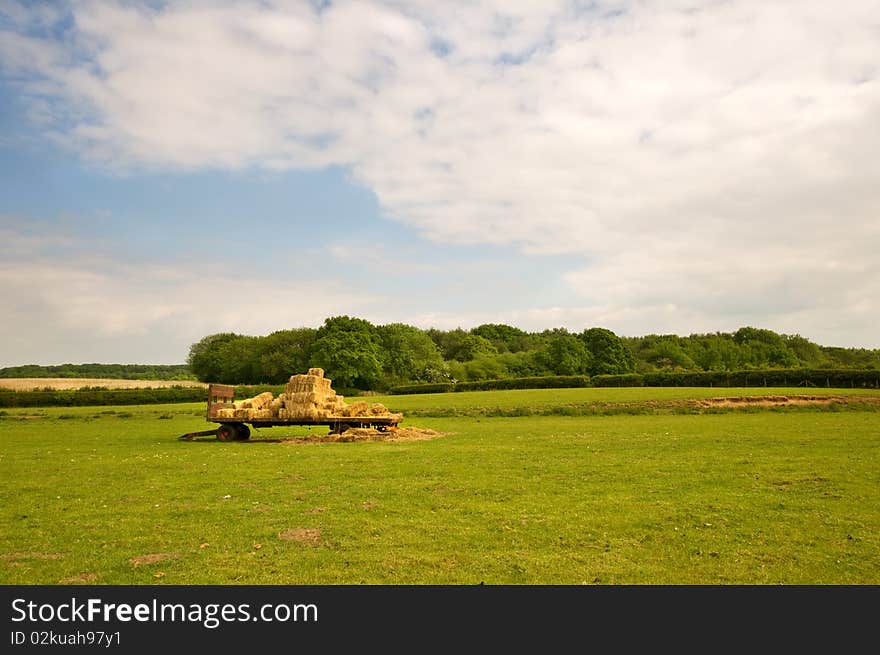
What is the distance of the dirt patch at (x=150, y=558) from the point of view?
29.4 feet

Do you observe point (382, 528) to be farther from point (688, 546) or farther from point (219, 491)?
point (219, 491)

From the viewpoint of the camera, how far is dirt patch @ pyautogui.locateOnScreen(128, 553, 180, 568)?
8952 mm

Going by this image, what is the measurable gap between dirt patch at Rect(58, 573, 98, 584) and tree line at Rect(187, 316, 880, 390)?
82295mm

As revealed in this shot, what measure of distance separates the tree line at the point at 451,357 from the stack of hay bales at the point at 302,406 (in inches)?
2381

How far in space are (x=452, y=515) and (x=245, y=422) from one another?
64.8 feet

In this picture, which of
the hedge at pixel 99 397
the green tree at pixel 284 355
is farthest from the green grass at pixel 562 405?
the green tree at pixel 284 355

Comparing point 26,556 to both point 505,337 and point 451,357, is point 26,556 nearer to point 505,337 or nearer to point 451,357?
point 451,357

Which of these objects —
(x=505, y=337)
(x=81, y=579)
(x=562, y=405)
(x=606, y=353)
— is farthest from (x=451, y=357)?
(x=81, y=579)

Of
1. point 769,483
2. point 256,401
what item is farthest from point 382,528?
point 256,401

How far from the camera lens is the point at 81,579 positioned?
8.33 meters

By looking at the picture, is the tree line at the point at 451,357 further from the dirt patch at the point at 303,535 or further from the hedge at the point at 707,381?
the dirt patch at the point at 303,535

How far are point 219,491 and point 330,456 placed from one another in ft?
24.6
